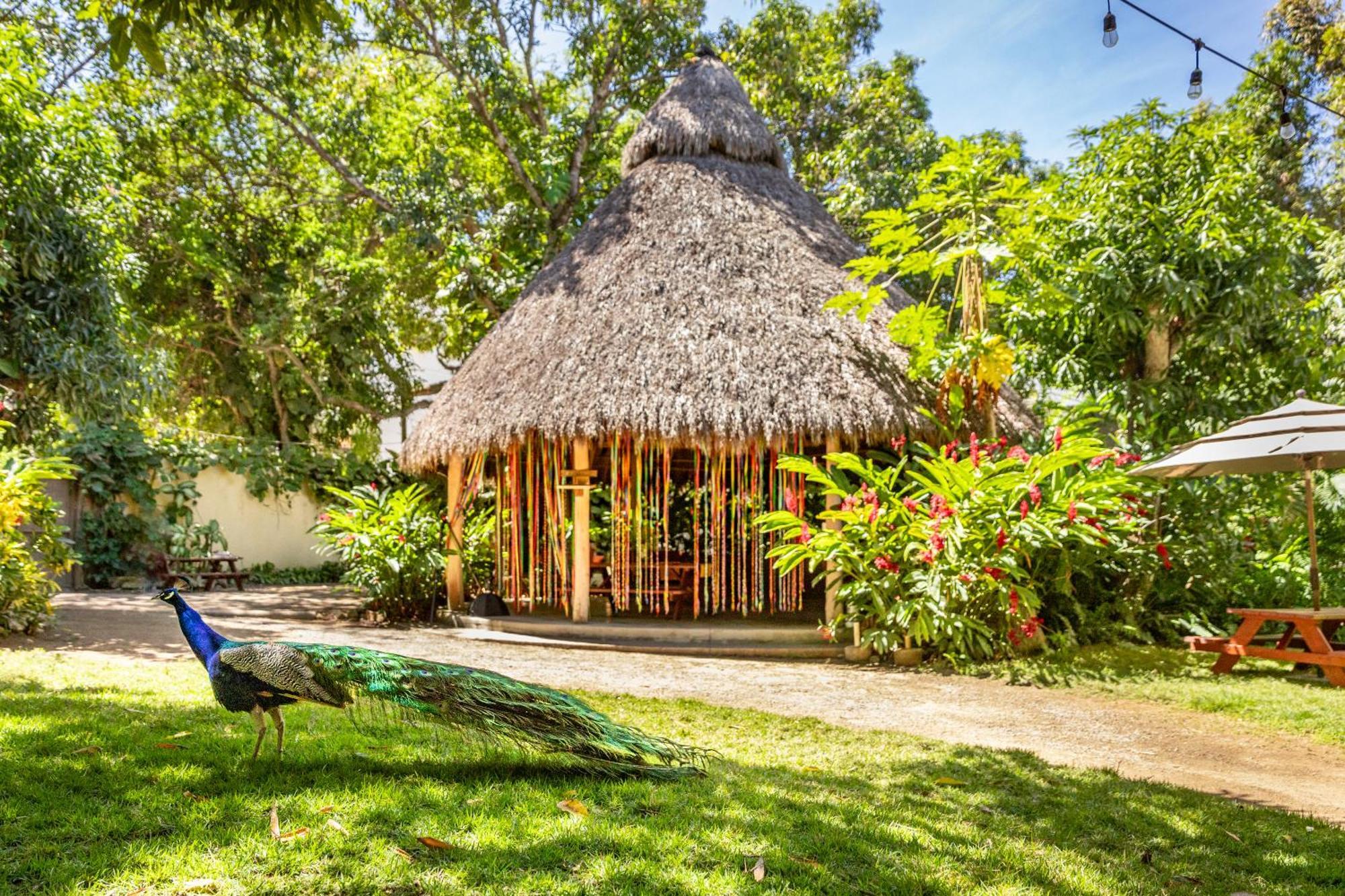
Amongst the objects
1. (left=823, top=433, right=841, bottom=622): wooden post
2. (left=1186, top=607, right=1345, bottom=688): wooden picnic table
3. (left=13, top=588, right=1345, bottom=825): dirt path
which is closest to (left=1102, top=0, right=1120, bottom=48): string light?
(left=823, top=433, right=841, bottom=622): wooden post

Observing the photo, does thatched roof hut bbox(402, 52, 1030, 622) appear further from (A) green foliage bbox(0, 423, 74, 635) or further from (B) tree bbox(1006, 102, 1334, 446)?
(A) green foliage bbox(0, 423, 74, 635)

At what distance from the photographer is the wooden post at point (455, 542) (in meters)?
9.20

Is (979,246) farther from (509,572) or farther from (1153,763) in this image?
(509,572)

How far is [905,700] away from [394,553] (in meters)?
5.11

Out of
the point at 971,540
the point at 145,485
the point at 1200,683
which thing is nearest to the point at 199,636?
the point at 971,540

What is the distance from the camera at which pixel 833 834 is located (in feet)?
9.43

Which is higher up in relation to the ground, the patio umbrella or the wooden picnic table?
the patio umbrella

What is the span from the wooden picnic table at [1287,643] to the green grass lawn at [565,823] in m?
2.88

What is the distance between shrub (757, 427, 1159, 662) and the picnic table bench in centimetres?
795

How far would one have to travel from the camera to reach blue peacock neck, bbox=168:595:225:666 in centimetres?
319

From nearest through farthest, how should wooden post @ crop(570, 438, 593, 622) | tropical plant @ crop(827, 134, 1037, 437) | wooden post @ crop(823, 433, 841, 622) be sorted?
tropical plant @ crop(827, 134, 1037, 437) < wooden post @ crop(823, 433, 841, 622) < wooden post @ crop(570, 438, 593, 622)

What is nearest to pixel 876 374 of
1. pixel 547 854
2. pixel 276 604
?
pixel 547 854

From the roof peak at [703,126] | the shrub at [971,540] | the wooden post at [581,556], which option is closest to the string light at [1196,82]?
the shrub at [971,540]

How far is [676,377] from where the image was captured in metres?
7.61
